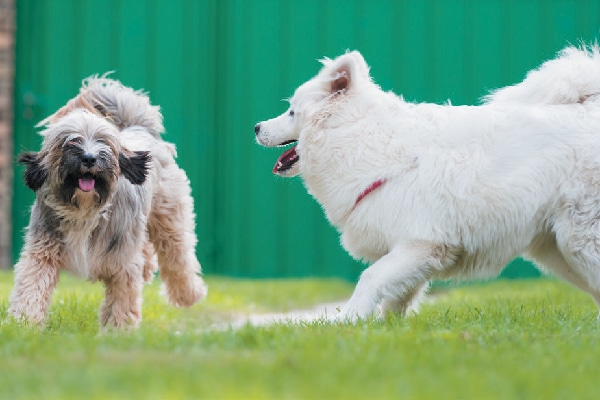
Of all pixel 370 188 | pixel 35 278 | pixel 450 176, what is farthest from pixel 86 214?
pixel 450 176

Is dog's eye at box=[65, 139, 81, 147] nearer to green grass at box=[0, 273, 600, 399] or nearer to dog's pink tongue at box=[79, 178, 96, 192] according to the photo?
dog's pink tongue at box=[79, 178, 96, 192]

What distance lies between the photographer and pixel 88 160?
550cm

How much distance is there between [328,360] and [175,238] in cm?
343

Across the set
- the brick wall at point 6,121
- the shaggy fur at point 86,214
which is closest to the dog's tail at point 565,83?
the shaggy fur at point 86,214

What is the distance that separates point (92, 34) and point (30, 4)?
76 centimetres

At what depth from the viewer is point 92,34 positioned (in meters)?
10.6

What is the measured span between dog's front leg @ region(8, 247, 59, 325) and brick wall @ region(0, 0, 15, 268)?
15.5 feet

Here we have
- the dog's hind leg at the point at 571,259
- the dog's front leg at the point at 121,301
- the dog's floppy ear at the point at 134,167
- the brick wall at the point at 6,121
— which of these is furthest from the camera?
the brick wall at the point at 6,121

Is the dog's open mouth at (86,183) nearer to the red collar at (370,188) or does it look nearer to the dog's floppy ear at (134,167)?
the dog's floppy ear at (134,167)

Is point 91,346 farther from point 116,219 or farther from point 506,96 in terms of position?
point 506,96

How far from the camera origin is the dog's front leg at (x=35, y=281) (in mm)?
5617

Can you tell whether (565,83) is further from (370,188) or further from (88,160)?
(88,160)

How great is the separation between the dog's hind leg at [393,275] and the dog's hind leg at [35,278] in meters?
1.77

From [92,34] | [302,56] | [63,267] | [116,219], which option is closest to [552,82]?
[116,219]
